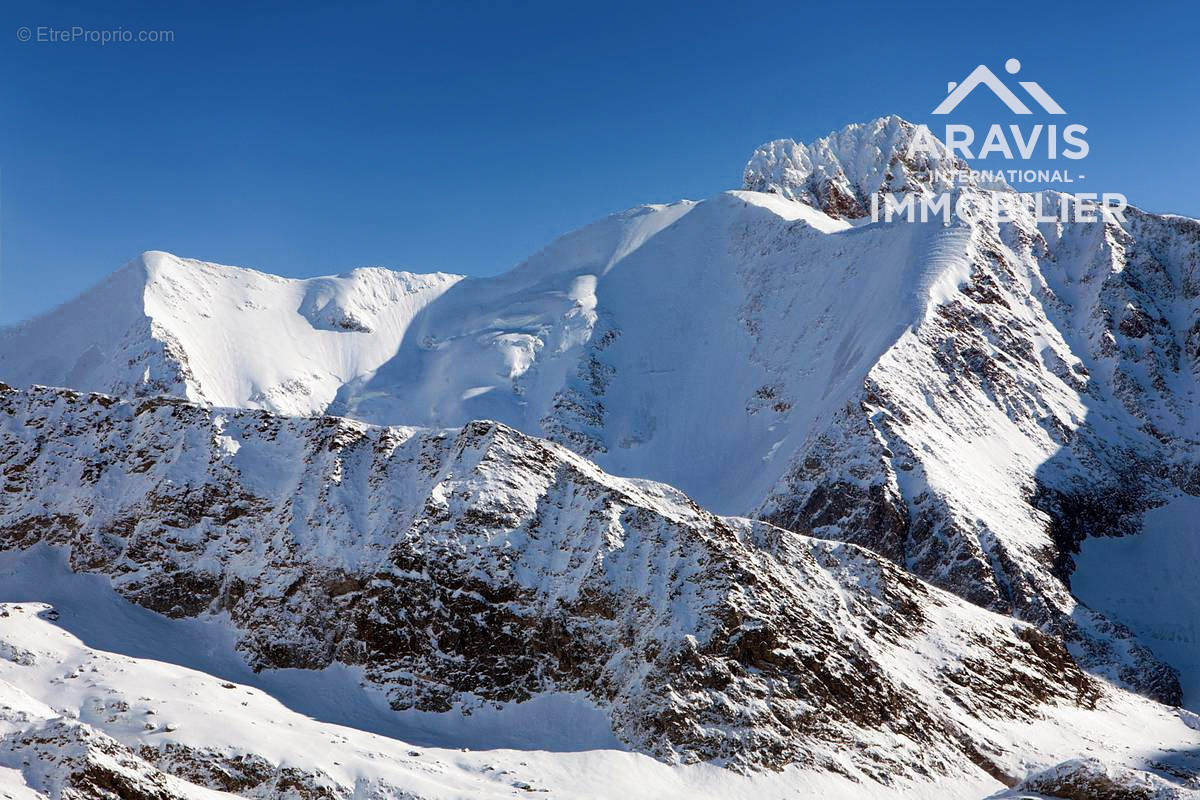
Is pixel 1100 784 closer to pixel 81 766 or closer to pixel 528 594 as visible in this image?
pixel 528 594

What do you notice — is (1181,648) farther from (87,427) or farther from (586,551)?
(87,427)

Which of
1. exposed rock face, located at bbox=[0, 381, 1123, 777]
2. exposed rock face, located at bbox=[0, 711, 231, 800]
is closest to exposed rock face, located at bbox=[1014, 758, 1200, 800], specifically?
exposed rock face, located at bbox=[0, 381, 1123, 777]

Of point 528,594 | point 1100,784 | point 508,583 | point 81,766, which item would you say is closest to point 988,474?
point 1100,784

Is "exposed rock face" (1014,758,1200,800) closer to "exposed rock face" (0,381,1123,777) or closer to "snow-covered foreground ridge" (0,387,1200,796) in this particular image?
"snow-covered foreground ridge" (0,387,1200,796)

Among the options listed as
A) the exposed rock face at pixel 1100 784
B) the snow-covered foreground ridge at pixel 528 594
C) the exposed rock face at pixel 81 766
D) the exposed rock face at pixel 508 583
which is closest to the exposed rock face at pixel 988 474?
the snow-covered foreground ridge at pixel 528 594

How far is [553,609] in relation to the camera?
4099 inches

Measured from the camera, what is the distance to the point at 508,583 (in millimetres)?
104438

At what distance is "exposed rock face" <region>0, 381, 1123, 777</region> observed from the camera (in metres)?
100

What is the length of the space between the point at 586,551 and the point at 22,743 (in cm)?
4793

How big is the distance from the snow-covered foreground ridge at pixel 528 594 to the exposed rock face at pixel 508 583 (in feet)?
0.68

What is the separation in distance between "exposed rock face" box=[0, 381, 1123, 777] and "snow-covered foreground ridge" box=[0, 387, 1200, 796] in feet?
0.68

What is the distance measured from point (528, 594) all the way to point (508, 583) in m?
1.96

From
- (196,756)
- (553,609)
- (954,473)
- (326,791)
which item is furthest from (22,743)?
(954,473)

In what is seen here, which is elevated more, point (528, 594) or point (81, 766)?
point (528, 594)
